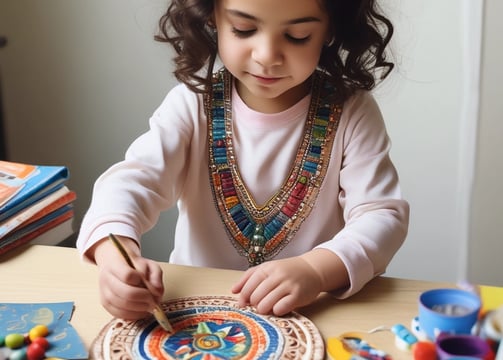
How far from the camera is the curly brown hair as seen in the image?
0.93 meters

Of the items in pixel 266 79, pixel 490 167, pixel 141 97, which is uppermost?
pixel 266 79

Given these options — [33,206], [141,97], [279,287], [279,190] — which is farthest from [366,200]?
[141,97]

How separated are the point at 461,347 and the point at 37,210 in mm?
589

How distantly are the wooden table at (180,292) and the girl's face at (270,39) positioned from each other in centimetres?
25

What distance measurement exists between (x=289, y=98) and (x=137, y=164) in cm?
24

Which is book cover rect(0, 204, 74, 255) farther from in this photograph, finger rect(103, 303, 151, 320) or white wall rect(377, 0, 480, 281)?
white wall rect(377, 0, 480, 281)

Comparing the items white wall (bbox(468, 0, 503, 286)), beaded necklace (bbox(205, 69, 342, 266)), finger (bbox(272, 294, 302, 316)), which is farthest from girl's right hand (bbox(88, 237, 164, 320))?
white wall (bbox(468, 0, 503, 286))

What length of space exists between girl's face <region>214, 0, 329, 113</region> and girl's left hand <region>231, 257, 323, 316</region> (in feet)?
0.78

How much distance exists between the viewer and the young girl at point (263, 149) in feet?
2.80

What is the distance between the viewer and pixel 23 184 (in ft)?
3.15

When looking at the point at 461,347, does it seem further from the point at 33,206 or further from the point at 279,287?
the point at 33,206

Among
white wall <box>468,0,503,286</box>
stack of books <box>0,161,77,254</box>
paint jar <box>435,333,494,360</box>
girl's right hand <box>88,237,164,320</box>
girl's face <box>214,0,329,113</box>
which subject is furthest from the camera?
white wall <box>468,0,503,286</box>

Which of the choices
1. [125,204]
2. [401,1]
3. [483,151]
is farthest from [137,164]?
[483,151]

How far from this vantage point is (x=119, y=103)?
163cm
